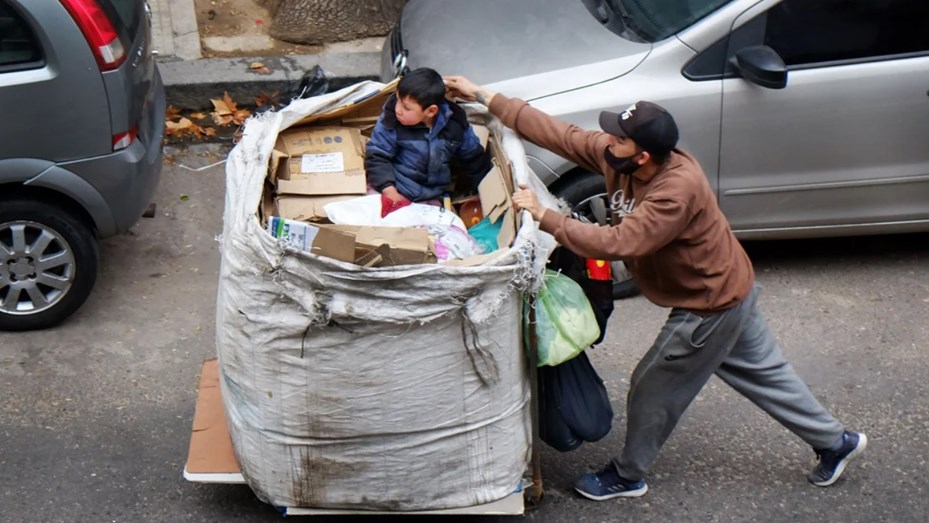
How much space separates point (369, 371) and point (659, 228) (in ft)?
3.16

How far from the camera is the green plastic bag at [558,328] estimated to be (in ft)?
11.5

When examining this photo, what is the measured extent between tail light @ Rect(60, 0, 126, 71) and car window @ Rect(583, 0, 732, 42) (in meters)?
2.25

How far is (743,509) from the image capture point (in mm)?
4074

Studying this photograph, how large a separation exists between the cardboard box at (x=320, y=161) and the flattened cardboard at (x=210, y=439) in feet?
2.59

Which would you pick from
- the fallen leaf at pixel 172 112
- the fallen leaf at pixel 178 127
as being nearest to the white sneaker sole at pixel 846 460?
the fallen leaf at pixel 178 127

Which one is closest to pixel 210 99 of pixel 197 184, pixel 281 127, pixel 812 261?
pixel 197 184

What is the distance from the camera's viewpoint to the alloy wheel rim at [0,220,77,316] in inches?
188

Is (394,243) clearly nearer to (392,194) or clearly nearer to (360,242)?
(360,242)

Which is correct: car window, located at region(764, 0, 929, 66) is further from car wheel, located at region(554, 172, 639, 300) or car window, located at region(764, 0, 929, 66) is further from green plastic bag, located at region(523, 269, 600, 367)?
green plastic bag, located at region(523, 269, 600, 367)

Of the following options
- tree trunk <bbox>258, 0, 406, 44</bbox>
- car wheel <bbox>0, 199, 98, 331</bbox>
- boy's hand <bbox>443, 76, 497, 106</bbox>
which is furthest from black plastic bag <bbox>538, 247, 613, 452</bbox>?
tree trunk <bbox>258, 0, 406, 44</bbox>

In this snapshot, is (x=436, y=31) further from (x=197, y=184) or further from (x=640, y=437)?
(x=640, y=437)

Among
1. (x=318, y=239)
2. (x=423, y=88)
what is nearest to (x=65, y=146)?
(x=423, y=88)

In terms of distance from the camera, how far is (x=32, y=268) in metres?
4.83

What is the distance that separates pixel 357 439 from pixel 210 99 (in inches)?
161
